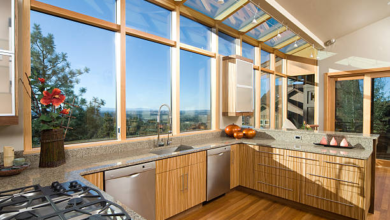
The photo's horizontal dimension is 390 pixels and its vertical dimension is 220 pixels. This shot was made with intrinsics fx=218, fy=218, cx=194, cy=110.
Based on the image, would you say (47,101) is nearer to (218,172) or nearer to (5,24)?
(5,24)

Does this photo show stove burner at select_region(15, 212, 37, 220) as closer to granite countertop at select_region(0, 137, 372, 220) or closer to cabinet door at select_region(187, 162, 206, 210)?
granite countertop at select_region(0, 137, 372, 220)

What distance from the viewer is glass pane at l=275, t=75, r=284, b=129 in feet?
19.9

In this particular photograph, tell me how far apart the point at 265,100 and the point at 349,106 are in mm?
2196

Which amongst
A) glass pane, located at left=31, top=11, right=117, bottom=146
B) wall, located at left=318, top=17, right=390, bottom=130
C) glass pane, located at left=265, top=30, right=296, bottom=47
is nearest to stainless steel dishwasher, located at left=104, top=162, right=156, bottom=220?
glass pane, located at left=31, top=11, right=117, bottom=146

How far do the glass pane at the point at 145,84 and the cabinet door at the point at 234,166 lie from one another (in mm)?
1115

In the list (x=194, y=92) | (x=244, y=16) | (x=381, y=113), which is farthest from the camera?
(x=381, y=113)

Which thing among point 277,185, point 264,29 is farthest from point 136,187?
point 264,29

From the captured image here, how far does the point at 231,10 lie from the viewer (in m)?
3.75

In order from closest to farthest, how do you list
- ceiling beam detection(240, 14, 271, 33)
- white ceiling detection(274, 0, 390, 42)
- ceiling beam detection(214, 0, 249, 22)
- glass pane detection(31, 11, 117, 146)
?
glass pane detection(31, 11, 117, 146) → ceiling beam detection(214, 0, 249, 22) → white ceiling detection(274, 0, 390, 42) → ceiling beam detection(240, 14, 271, 33)

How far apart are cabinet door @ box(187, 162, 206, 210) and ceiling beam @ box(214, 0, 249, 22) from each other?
2598 millimetres

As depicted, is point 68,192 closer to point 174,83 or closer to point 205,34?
point 174,83

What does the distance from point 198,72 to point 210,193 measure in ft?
6.76

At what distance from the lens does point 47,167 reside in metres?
1.89

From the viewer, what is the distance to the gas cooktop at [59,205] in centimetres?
92
